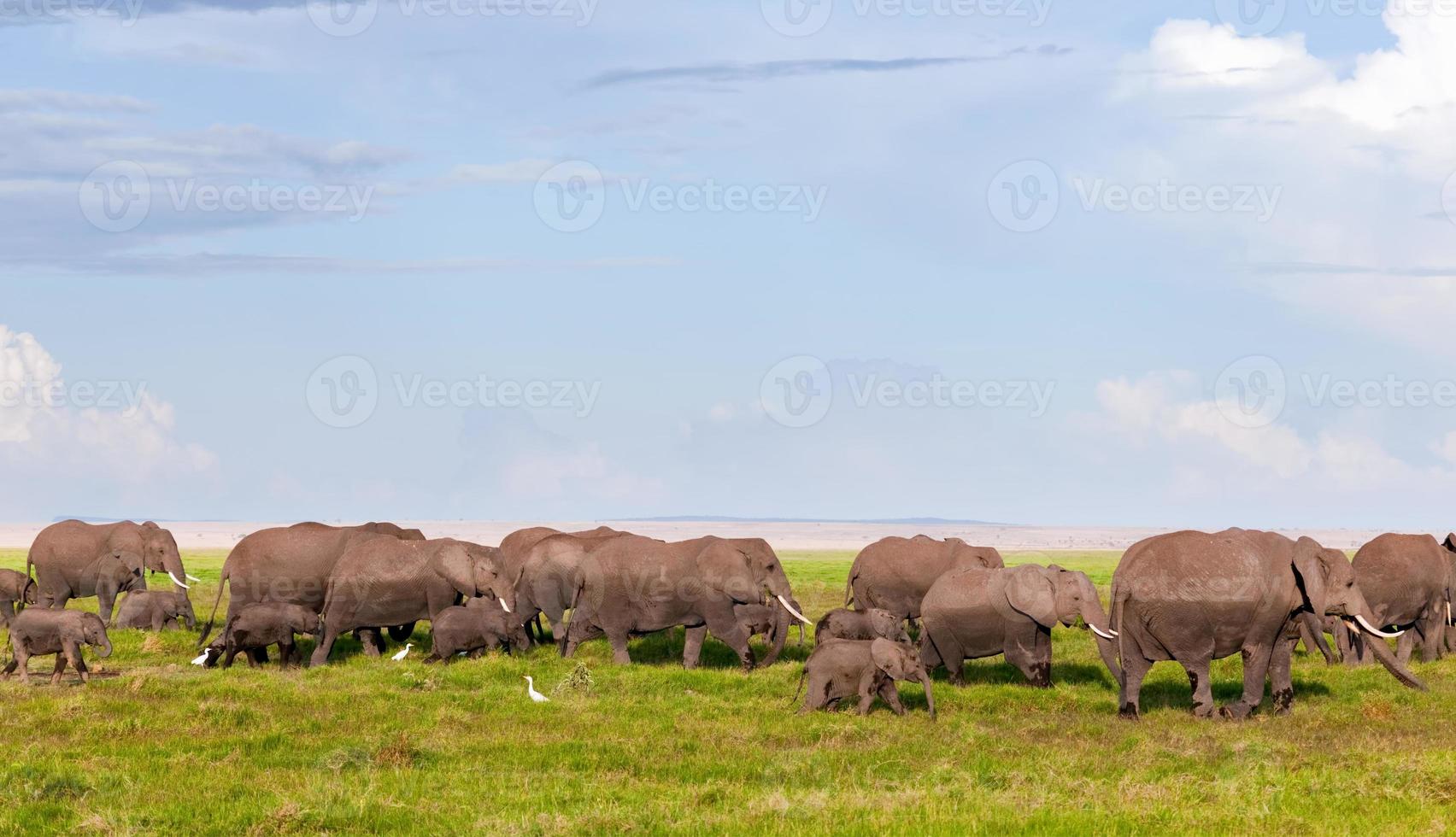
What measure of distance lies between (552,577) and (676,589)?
341 centimetres

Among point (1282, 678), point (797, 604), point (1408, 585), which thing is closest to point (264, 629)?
point (797, 604)

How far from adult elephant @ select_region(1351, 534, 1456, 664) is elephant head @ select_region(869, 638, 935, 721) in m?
12.3

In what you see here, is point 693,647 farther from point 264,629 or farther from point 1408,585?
point 1408,585

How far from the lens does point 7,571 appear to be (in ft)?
116

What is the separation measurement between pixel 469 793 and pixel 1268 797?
863 centimetres

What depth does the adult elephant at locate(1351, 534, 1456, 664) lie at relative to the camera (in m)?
30.0

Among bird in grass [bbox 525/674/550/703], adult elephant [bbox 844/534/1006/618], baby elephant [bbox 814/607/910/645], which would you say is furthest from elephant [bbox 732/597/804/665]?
bird in grass [bbox 525/674/550/703]

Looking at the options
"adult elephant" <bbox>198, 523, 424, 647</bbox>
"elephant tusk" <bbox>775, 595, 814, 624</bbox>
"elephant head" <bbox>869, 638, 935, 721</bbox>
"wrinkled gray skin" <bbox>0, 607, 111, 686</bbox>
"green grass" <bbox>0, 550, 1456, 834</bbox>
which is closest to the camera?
"green grass" <bbox>0, 550, 1456, 834</bbox>

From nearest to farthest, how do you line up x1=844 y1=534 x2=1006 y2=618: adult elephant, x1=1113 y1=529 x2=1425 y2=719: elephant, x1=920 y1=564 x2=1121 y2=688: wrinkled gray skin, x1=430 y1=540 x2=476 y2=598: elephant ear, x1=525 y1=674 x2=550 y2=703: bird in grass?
x1=1113 y1=529 x2=1425 y2=719: elephant
x1=525 y1=674 x2=550 y2=703: bird in grass
x1=920 y1=564 x2=1121 y2=688: wrinkled gray skin
x1=430 y1=540 x2=476 y2=598: elephant ear
x1=844 y1=534 x2=1006 y2=618: adult elephant

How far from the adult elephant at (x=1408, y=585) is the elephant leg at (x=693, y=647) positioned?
1293 centimetres

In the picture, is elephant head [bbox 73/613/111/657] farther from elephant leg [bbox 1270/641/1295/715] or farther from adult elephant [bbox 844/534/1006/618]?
elephant leg [bbox 1270/641/1295/715]

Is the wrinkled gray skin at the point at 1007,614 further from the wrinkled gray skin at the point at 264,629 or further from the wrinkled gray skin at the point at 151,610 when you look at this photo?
the wrinkled gray skin at the point at 151,610

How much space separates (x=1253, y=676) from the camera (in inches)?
884

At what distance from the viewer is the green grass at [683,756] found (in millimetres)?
15594
